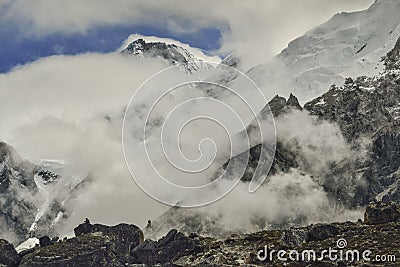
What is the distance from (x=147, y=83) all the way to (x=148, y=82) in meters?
0.36

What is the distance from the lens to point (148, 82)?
558 ft

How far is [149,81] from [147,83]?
1423 millimetres

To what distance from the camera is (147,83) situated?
558ft

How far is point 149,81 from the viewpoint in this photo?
169 meters

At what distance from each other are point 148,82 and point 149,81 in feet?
3.87
